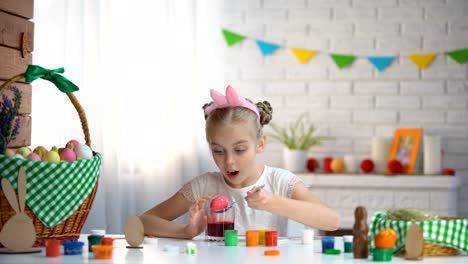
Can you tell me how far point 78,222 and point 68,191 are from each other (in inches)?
5.4

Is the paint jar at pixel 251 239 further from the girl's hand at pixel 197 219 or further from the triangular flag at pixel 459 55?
the triangular flag at pixel 459 55

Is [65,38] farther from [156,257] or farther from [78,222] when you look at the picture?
[156,257]

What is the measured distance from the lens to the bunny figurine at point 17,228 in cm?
218

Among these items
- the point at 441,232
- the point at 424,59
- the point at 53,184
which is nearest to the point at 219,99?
the point at 53,184

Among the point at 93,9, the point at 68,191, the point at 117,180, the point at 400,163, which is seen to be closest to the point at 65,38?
the point at 93,9

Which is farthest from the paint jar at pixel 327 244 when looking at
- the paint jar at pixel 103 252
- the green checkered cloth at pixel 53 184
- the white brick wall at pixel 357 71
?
the white brick wall at pixel 357 71

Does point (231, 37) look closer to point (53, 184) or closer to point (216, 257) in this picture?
point (53, 184)

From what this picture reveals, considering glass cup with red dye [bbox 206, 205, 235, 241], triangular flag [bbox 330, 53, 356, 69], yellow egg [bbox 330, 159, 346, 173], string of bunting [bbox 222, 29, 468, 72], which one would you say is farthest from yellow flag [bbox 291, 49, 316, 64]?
glass cup with red dye [bbox 206, 205, 235, 241]

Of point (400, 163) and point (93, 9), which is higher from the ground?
point (93, 9)

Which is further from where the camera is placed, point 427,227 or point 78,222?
point 78,222

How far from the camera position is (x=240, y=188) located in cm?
303

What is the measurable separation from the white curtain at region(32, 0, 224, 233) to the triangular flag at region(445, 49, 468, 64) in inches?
55.5

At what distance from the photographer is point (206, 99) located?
5.01 m

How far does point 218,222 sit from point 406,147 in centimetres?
277
